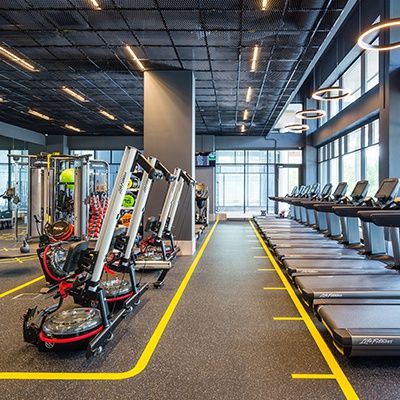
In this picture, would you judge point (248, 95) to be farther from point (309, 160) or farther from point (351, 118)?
point (309, 160)

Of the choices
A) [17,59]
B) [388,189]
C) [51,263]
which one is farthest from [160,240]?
[17,59]

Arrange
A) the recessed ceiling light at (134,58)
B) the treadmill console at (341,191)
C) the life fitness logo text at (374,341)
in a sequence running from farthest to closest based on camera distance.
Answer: the treadmill console at (341,191) → the recessed ceiling light at (134,58) → the life fitness logo text at (374,341)

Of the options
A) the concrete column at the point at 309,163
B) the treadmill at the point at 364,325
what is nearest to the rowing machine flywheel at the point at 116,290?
the treadmill at the point at 364,325

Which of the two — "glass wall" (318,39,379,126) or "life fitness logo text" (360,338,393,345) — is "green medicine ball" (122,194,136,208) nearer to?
"glass wall" (318,39,379,126)

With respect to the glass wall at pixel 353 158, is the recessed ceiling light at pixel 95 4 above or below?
above

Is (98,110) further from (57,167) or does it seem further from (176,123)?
(176,123)

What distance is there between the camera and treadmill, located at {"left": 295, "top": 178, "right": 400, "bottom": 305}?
12.7ft

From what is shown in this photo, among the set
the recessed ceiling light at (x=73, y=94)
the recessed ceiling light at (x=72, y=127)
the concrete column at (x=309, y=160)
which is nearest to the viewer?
the recessed ceiling light at (x=73, y=94)

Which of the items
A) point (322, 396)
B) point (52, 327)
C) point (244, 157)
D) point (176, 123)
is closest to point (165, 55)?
point (176, 123)

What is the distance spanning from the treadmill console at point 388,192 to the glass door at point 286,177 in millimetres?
13173

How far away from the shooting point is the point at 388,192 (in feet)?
17.9

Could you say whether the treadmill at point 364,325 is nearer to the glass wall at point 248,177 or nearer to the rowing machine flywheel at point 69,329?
the rowing machine flywheel at point 69,329

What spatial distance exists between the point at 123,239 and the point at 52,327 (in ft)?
4.21

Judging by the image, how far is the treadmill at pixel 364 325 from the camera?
2752mm
